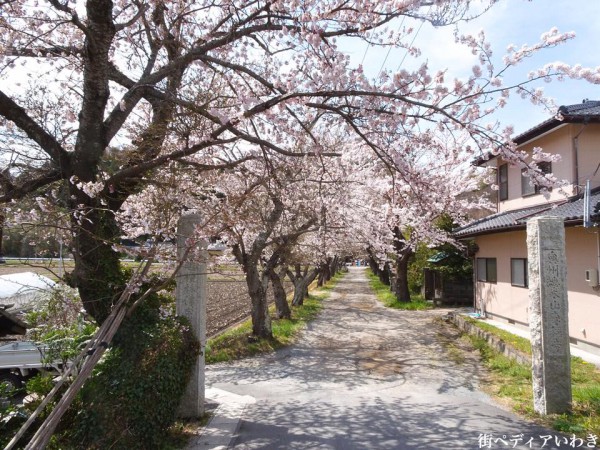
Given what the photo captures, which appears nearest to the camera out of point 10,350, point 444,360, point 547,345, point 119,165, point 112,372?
point 112,372

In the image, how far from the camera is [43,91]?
19.9ft

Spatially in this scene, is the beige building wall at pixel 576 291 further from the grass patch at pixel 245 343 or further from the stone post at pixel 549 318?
the grass patch at pixel 245 343

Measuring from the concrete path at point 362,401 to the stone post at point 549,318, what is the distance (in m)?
0.60

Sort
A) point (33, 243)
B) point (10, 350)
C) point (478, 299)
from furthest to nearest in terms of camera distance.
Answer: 1. point (478, 299)
2. point (10, 350)
3. point (33, 243)

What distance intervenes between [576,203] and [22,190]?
11.7 meters

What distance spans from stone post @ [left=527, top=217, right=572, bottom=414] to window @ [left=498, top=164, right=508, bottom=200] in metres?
10.5

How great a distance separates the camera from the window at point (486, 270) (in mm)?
16078

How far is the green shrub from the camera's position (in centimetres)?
448

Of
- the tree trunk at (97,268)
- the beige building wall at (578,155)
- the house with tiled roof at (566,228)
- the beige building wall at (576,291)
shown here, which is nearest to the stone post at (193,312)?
the tree trunk at (97,268)

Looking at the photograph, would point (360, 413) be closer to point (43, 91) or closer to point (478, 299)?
point (43, 91)

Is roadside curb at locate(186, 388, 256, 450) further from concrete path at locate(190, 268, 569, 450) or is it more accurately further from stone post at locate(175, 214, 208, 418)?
stone post at locate(175, 214, 208, 418)

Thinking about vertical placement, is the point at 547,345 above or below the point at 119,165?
below

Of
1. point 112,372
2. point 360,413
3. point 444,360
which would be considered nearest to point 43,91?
point 112,372

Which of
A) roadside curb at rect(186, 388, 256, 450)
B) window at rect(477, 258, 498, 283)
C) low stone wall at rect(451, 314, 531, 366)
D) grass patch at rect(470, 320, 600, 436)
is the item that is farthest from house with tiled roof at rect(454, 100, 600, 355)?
roadside curb at rect(186, 388, 256, 450)
